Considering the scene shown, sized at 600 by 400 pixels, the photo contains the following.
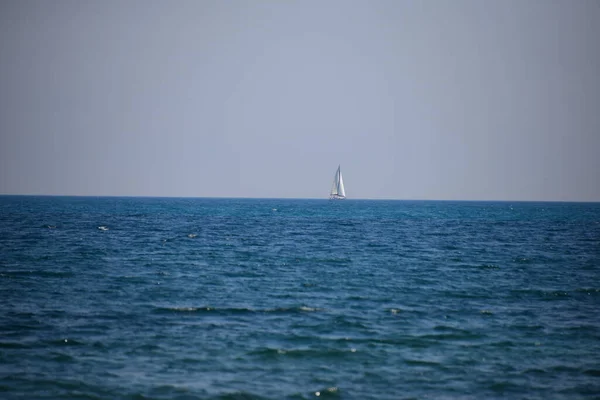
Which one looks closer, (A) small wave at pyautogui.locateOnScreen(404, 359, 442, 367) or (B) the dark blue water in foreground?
(B) the dark blue water in foreground

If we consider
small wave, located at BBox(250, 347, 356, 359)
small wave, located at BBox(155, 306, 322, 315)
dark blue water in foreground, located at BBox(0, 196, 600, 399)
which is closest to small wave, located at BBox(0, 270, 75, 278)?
dark blue water in foreground, located at BBox(0, 196, 600, 399)

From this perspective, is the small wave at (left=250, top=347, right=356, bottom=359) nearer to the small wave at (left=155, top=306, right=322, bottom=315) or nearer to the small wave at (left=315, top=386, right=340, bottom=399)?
the small wave at (left=315, top=386, right=340, bottom=399)

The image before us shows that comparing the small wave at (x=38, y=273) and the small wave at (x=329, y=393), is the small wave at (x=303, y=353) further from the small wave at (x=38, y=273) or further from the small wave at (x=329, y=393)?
the small wave at (x=38, y=273)

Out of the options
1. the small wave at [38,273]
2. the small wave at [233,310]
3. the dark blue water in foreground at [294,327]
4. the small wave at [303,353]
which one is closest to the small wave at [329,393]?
the dark blue water in foreground at [294,327]

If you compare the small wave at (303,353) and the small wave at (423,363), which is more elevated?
the small wave at (303,353)

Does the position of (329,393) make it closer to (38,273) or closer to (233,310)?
(233,310)

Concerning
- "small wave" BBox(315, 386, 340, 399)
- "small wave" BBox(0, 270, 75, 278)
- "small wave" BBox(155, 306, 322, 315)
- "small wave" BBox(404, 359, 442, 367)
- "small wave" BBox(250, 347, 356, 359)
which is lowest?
"small wave" BBox(315, 386, 340, 399)

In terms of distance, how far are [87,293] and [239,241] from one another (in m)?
32.4

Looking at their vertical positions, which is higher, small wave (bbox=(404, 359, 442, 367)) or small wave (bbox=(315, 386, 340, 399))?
small wave (bbox=(404, 359, 442, 367))

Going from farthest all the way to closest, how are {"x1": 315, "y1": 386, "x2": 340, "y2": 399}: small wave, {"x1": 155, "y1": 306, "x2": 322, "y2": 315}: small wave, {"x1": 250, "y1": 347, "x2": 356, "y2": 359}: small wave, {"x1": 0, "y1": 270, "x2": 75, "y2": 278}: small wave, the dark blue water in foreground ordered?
{"x1": 0, "y1": 270, "x2": 75, "y2": 278}: small wave → {"x1": 155, "y1": 306, "x2": 322, "y2": 315}: small wave → {"x1": 250, "y1": 347, "x2": 356, "y2": 359}: small wave → the dark blue water in foreground → {"x1": 315, "y1": 386, "x2": 340, "y2": 399}: small wave

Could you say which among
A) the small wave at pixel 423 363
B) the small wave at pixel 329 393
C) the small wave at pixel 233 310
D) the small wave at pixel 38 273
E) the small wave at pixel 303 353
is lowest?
the small wave at pixel 329 393

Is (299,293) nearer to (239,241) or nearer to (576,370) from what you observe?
(576,370)

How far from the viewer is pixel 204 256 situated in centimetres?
4731

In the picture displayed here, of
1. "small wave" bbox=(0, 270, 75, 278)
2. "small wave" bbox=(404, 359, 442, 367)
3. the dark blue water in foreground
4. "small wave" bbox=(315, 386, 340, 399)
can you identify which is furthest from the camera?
"small wave" bbox=(0, 270, 75, 278)
